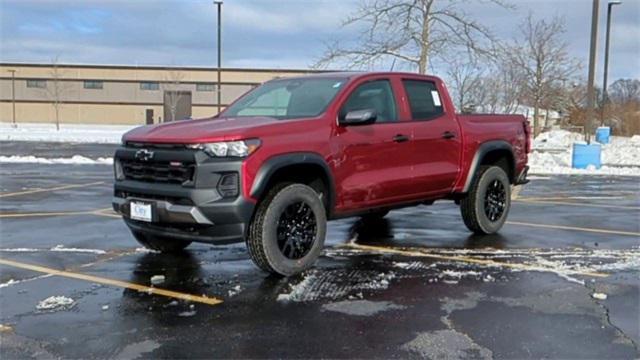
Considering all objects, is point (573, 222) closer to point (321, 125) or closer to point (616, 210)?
point (616, 210)

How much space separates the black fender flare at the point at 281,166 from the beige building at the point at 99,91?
208 ft

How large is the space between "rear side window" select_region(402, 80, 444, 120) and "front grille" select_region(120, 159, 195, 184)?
9.31 feet

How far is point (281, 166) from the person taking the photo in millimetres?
5918

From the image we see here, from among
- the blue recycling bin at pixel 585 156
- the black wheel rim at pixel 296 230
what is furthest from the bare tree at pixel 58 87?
the black wheel rim at pixel 296 230

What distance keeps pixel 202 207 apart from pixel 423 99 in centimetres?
326

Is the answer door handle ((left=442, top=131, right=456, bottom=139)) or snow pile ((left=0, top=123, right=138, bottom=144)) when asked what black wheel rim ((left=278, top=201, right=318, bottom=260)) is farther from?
snow pile ((left=0, top=123, right=138, bottom=144))

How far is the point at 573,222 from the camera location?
954 centimetres

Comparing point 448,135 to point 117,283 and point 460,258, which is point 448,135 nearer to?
point 460,258

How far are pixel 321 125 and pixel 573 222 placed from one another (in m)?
4.96

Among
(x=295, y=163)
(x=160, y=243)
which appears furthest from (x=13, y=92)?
(x=295, y=163)

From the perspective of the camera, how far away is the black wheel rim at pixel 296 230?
616 cm

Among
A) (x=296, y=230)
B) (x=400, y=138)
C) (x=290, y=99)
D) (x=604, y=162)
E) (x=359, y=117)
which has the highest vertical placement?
(x=290, y=99)

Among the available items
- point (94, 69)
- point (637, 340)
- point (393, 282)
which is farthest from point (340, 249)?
point (94, 69)

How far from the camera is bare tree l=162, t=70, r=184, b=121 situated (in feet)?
203
